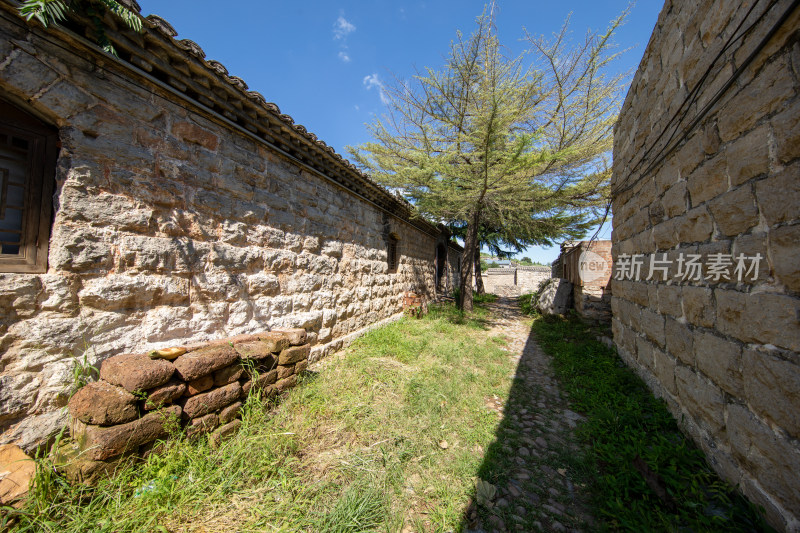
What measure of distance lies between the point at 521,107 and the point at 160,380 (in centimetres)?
707

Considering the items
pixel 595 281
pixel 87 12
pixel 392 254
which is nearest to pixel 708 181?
pixel 87 12

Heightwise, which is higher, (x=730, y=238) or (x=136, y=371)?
(x=730, y=238)

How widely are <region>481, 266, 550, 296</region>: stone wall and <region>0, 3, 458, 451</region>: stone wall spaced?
15.8 meters

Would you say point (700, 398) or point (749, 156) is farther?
point (700, 398)

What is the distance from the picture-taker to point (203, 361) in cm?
211

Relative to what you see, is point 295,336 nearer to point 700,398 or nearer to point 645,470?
point 645,470

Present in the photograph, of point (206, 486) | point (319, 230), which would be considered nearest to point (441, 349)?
point (319, 230)

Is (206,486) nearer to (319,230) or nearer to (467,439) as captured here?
(467,439)

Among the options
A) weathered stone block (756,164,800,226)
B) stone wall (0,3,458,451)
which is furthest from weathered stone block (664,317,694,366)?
stone wall (0,3,458,451)

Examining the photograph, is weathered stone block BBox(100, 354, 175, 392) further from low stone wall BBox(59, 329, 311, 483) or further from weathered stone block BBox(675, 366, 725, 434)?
weathered stone block BBox(675, 366, 725, 434)

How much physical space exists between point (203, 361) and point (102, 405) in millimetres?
553

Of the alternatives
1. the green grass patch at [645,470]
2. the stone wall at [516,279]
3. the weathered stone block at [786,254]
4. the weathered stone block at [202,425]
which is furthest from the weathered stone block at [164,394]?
the stone wall at [516,279]

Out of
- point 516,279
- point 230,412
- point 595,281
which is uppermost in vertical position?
point 595,281

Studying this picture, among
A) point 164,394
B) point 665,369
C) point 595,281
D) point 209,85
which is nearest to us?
point 164,394
